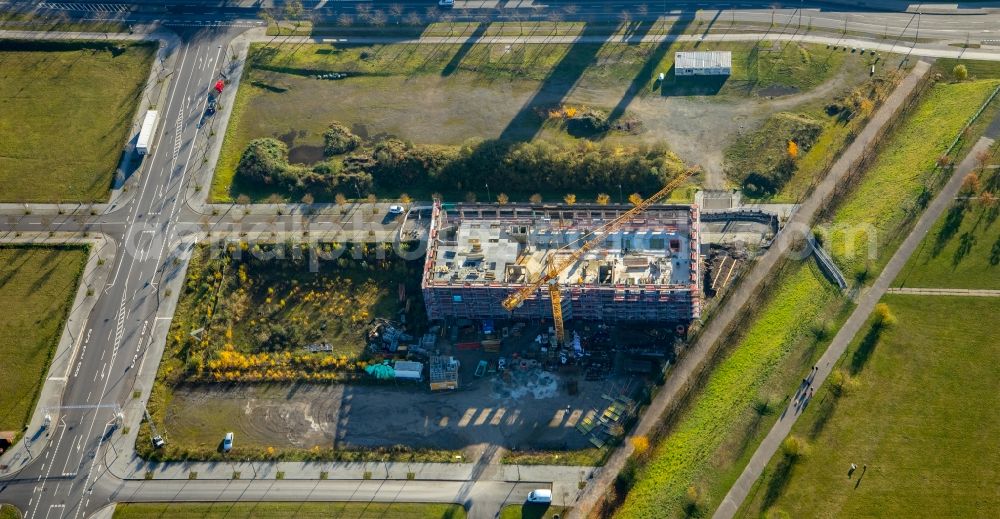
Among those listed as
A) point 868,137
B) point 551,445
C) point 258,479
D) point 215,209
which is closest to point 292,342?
point 258,479

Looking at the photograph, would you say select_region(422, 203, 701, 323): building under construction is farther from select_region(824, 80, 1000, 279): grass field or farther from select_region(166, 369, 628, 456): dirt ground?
select_region(824, 80, 1000, 279): grass field

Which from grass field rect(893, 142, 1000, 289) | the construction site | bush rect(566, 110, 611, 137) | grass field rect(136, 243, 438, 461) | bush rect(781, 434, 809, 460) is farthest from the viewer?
bush rect(566, 110, 611, 137)

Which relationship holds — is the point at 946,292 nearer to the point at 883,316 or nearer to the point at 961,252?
the point at 961,252

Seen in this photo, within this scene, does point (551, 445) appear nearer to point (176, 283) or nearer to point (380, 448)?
point (380, 448)

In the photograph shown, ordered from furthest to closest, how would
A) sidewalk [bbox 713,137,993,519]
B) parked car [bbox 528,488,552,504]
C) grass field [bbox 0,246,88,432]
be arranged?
grass field [bbox 0,246,88,432], parked car [bbox 528,488,552,504], sidewalk [bbox 713,137,993,519]

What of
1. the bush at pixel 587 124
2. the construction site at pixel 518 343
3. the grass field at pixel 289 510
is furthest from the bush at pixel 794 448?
the bush at pixel 587 124

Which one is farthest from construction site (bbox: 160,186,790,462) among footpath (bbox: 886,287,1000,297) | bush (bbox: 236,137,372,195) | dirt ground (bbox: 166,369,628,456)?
bush (bbox: 236,137,372,195)
